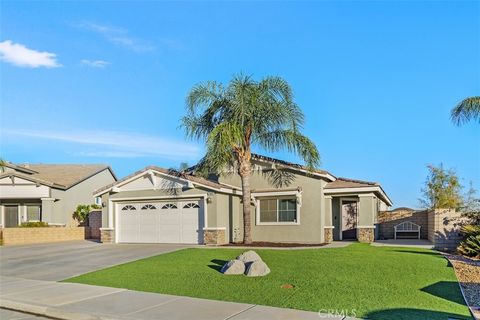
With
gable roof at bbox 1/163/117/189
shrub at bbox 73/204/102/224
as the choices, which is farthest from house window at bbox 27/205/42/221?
shrub at bbox 73/204/102/224

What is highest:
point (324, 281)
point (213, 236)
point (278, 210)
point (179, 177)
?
point (179, 177)

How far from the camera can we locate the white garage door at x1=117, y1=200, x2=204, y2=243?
21.1 m

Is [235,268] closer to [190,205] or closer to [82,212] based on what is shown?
[190,205]

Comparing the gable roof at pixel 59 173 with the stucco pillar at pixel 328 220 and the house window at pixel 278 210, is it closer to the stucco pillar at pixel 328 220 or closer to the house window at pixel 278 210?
the house window at pixel 278 210

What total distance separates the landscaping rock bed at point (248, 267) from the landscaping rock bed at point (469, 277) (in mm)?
4720

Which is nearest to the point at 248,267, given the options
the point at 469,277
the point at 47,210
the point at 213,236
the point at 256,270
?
the point at 256,270

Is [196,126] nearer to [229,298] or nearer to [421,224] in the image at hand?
[229,298]

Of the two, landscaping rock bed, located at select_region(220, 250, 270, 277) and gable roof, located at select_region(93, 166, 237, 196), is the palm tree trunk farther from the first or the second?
landscaping rock bed, located at select_region(220, 250, 270, 277)

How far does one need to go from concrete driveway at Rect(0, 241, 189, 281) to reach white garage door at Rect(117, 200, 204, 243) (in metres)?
2.12

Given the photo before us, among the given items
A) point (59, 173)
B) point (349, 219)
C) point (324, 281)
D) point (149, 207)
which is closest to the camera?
point (324, 281)

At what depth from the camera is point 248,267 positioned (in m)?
11.7

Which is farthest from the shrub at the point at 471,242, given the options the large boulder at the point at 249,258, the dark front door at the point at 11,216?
the dark front door at the point at 11,216

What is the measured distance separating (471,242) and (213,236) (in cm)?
1040

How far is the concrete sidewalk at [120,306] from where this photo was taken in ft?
26.5
